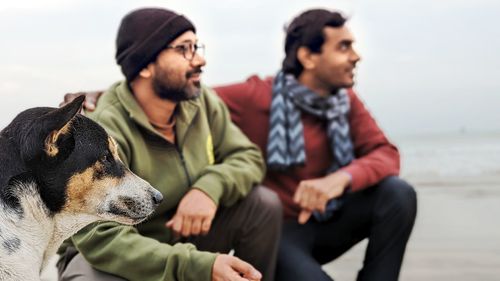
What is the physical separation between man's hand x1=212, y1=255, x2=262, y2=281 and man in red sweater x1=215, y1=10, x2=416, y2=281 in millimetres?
1059

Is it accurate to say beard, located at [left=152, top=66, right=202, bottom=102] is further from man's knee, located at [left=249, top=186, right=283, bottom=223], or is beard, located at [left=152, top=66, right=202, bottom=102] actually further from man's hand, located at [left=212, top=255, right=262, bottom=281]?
man's hand, located at [left=212, top=255, right=262, bottom=281]

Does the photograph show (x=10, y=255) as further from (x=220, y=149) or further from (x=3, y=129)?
(x=220, y=149)

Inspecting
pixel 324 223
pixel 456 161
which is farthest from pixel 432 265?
pixel 456 161

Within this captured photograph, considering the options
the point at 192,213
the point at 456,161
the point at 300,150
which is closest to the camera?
the point at 192,213

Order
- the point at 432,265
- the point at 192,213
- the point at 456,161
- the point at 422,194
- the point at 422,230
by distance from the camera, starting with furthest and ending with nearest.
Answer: the point at 456,161
the point at 422,194
the point at 422,230
the point at 432,265
the point at 192,213

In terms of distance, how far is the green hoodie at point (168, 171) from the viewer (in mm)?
2580

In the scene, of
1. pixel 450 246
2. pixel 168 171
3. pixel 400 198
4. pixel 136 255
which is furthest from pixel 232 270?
pixel 450 246

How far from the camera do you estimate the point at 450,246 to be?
5902 mm

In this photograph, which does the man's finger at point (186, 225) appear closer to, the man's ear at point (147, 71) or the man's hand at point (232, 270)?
the man's hand at point (232, 270)

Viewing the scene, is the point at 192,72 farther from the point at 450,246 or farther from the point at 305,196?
the point at 450,246

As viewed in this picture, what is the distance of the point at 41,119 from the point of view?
5.96 ft

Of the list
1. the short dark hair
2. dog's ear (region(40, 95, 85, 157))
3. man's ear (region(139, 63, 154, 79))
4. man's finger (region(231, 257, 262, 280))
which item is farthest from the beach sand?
dog's ear (region(40, 95, 85, 157))

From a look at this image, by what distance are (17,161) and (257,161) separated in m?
1.56

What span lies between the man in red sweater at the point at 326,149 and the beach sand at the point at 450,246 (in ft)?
3.93
